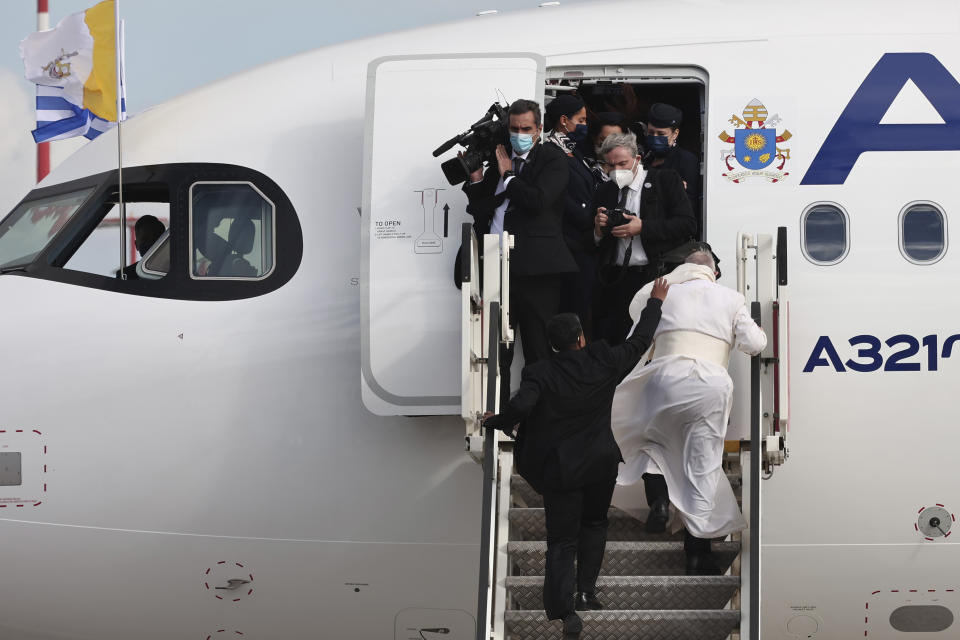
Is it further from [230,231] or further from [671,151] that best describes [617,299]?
[230,231]

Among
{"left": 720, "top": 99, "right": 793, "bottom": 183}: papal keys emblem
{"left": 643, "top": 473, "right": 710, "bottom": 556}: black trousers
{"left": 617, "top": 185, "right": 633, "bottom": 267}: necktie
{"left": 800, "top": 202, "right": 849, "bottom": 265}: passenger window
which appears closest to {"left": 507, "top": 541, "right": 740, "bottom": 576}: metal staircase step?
{"left": 643, "top": 473, "right": 710, "bottom": 556}: black trousers

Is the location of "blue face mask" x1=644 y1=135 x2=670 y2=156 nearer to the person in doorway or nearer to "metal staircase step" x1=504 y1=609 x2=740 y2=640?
"metal staircase step" x1=504 y1=609 x2=740 y2=640

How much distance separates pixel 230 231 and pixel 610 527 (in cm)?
334

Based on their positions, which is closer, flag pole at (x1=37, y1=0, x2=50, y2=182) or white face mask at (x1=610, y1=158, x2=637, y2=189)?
white face mask at (x1=610, y1=158, x2=637, y2=189)

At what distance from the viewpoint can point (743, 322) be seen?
7312 mm

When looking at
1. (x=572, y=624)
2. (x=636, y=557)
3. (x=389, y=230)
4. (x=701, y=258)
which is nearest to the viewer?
(x=572, y=624)

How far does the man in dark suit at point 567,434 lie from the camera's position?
6734 millimetres

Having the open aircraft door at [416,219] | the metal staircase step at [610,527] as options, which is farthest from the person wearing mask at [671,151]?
the metal staircase step at [610,527]

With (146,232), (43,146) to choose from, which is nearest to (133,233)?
(146,232)

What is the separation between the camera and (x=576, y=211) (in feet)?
27.2

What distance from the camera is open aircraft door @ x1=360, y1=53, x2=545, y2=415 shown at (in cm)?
798

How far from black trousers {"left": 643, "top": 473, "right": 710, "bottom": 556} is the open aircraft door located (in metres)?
1.32

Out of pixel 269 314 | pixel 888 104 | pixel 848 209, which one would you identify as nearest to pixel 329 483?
pixel 269 314

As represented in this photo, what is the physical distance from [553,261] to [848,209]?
205 cm
